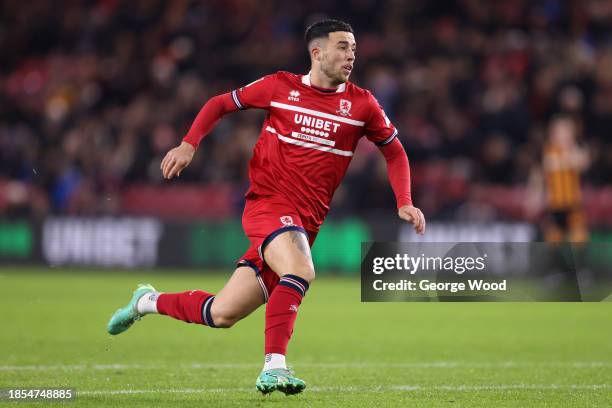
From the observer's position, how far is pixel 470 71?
59.3ft

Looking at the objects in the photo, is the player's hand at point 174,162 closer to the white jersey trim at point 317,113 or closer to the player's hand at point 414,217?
the white jersey trim at point 317,113

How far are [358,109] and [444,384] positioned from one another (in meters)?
1.76

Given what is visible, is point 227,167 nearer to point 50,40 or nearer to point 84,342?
point 50,40

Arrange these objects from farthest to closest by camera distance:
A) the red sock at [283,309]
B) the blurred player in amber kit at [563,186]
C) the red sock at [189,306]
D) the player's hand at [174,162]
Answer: the blurred player in amber kit at [563,186] → the red sock at [189,306] → the player's hand at [174,162] → the red sock at [283,309]

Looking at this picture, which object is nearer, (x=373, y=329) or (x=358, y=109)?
(x=358, y=109)

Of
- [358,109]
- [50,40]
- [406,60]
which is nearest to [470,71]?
[406,60]

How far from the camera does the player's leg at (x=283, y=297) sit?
5715mm

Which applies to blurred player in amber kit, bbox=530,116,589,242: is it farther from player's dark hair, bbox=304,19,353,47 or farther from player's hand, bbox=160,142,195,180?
player's hand, bbox=160,142,195,180

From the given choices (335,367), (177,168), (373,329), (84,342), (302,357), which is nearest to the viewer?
(177,168)

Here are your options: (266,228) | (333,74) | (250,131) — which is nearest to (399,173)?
(333,74)

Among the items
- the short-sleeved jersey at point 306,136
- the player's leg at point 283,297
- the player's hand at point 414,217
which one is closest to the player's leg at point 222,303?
the player's leg at point 283,297

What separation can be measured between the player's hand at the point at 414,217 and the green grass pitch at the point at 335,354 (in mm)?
943

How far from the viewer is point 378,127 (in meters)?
6.66

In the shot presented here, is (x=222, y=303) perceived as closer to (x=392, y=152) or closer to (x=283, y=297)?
(x=283, y=297)
